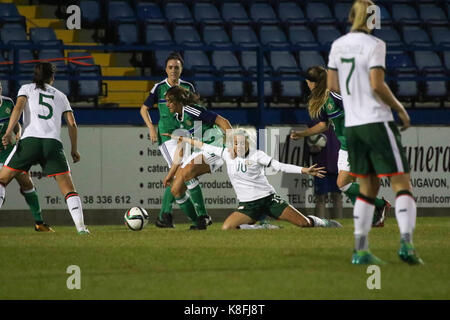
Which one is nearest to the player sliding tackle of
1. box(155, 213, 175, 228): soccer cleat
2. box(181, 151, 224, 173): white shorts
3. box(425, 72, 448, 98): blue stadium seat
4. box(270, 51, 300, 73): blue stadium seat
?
box(181, 151, 224, 173): white shorts

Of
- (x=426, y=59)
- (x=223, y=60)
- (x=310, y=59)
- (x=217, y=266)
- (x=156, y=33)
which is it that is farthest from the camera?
(x=426, y=59)

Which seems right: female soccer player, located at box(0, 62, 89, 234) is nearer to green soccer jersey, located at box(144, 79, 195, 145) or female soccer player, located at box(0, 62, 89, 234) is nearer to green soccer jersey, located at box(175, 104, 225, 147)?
green soccer jersey, located at box(175, 104, 225, 147)

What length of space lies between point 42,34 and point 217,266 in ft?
39.5

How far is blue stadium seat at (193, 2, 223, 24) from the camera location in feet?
66.2

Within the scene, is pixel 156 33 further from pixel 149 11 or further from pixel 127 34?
pixel 149 11

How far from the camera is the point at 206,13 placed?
67.4 feet

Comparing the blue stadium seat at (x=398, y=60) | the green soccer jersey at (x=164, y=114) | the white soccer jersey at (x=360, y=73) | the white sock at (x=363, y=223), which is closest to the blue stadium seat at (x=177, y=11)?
the blue stadium seat at (x=398, y=60)

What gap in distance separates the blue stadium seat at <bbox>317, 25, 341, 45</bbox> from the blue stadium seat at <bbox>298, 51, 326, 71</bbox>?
2.23 ft

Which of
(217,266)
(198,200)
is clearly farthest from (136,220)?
(217,266)

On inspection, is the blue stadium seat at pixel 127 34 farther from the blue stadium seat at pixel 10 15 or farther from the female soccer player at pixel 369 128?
the female soccer player at pixel 369 128

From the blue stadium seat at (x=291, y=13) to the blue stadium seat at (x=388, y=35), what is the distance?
158 centimetres

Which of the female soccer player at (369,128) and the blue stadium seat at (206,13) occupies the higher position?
the blue stadium seat at (206,13)

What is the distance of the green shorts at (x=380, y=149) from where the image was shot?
7430 mm

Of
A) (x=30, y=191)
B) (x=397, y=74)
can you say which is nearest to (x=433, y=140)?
(x=397, y=74)
